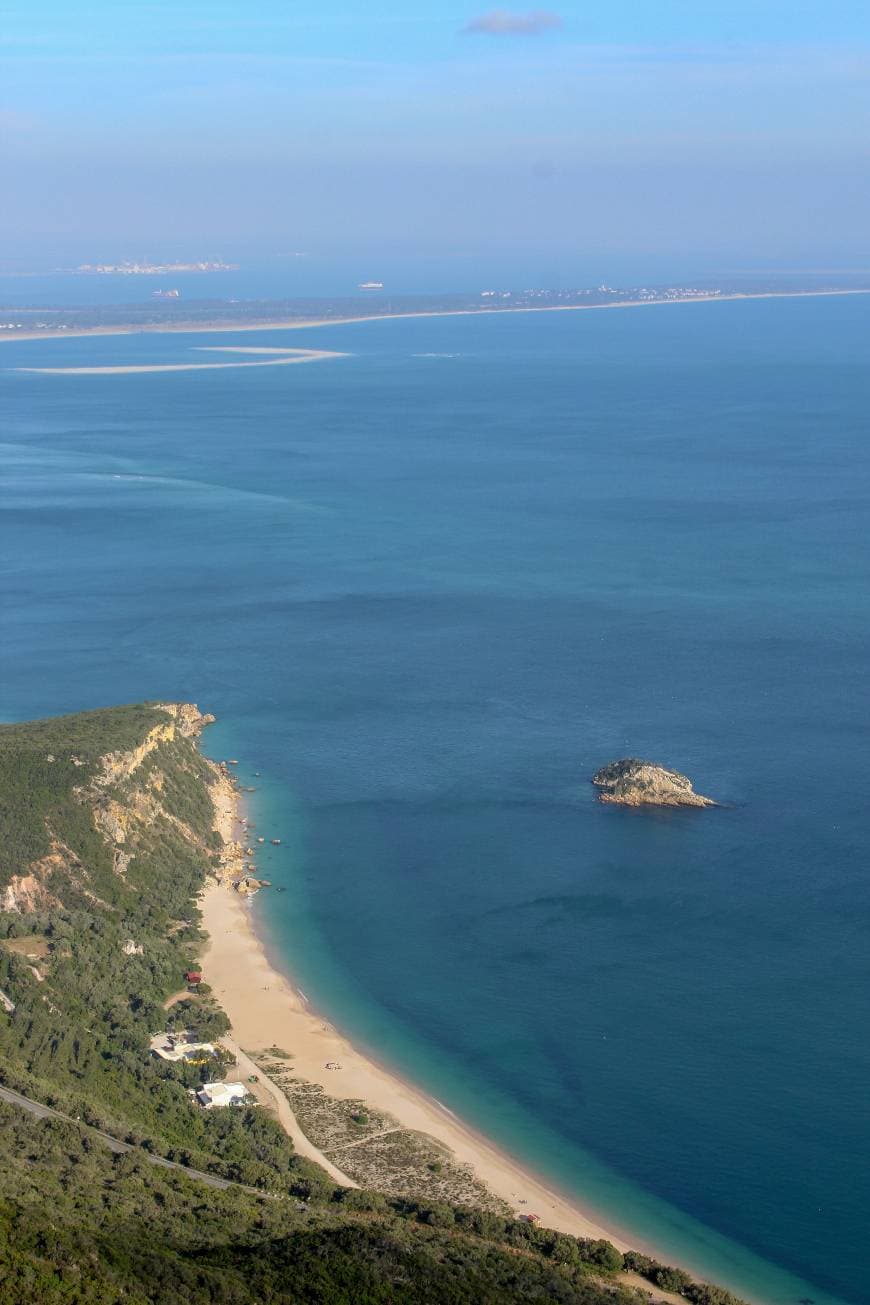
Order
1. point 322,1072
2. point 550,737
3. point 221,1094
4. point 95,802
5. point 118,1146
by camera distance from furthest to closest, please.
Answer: point 550,737 < point 95,802 < point 322,1072 < point 221,1094 < point 118,1146

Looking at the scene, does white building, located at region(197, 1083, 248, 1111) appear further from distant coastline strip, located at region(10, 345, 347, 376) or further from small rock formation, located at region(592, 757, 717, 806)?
distant coastline strip, located at region(10, 345, 347, 376)

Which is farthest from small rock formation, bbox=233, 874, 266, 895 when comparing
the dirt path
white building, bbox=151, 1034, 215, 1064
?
white building, bbox=151, 1034, 215, 1064

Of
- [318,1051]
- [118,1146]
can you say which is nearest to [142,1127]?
[118,1146]

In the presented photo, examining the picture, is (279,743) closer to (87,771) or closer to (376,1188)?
(87,771)

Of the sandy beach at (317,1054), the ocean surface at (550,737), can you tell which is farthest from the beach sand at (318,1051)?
the ocean surface at (550,737)

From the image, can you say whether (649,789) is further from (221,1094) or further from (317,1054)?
(221,1094)
